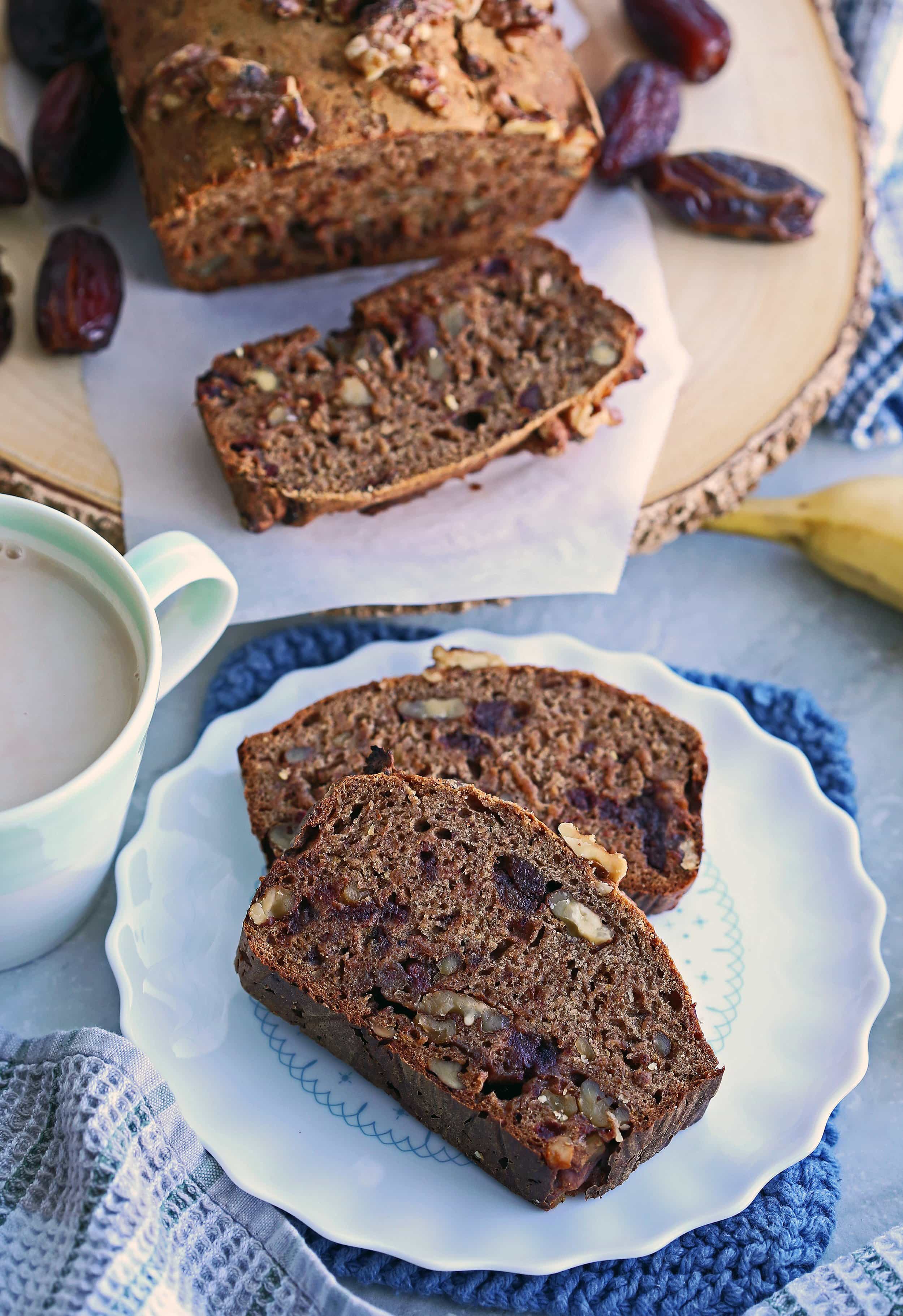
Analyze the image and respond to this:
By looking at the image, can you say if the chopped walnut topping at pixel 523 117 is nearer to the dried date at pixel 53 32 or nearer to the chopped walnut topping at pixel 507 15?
the chopped walnut topping at pixel 507 15

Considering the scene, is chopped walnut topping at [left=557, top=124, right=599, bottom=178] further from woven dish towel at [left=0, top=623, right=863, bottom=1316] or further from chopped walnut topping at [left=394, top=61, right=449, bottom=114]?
woven dish towel at [left=0, top=623, right=863, bottom=1316]

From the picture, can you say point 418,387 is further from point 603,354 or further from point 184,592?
point 184,592

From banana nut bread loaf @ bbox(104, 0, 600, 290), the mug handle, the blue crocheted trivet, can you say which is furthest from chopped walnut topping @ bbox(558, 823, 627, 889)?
banana nut bread loaf @ bbox(104, 0, 600, 290)

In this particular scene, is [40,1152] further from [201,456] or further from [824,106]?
[824,106]

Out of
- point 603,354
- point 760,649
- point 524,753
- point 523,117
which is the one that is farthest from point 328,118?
point 760,649

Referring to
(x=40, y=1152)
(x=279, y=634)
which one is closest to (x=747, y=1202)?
(x=40, y=1152)
